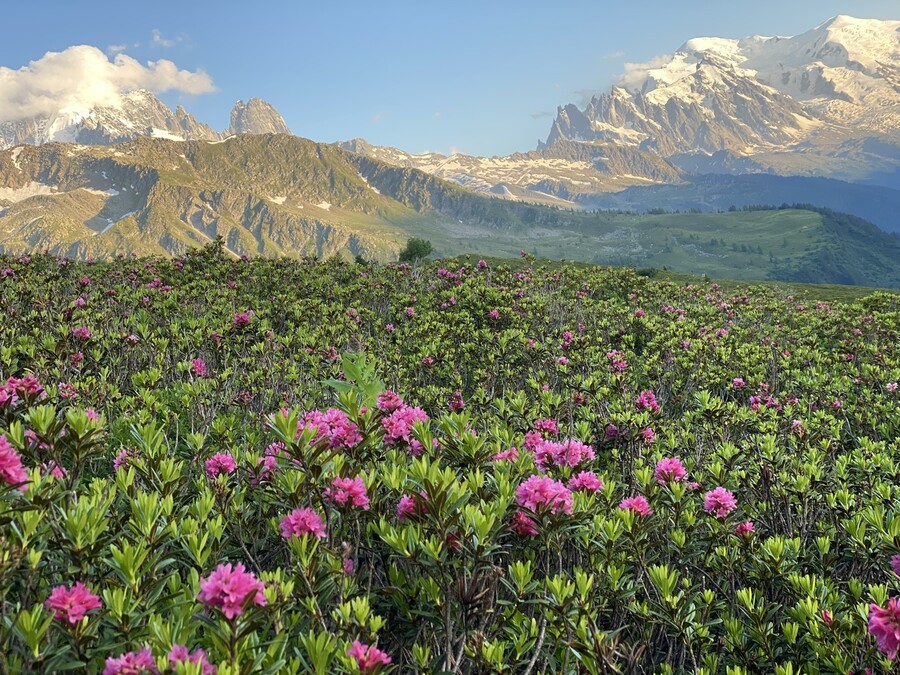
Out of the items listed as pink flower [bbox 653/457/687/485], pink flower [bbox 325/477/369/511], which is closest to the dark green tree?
pink flower [bbox 653/457/687/485]

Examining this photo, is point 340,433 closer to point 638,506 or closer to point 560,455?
point 560,455

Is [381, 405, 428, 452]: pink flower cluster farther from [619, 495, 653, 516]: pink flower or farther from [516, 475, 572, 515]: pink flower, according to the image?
[619, 495, 653, 516]: pink flower

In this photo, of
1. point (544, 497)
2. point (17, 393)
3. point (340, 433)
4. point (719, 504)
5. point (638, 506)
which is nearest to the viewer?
point (544, 497)

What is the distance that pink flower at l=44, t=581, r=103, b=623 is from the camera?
2129 mm

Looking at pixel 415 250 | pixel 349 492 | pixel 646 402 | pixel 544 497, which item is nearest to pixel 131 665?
pixel 349 492

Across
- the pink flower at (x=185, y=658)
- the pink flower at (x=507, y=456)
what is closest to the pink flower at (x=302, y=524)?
the pink flower at (x=185, y=658)

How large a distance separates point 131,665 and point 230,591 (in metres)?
0.38

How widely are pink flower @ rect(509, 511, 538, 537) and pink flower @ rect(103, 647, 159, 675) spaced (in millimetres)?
1962

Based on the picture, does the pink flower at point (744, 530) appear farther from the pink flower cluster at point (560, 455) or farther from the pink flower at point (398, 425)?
the pink flower at point (398, 425)

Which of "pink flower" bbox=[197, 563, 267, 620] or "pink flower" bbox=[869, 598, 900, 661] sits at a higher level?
"pink flower" bbox=[197, 563, 267, 620]

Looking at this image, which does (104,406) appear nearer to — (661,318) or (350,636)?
(350,636)

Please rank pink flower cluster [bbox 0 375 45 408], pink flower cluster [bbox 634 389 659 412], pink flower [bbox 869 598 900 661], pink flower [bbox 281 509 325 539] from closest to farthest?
pink flower [bbox 869 598 900 661], pink flower [bbox 281 509 325 539], pink flower cluster [bbox 0 375 45 408], pink flower cluster [bbox 634 389 659 412]

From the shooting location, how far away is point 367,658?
7.06 feet

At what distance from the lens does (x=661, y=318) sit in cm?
1753
